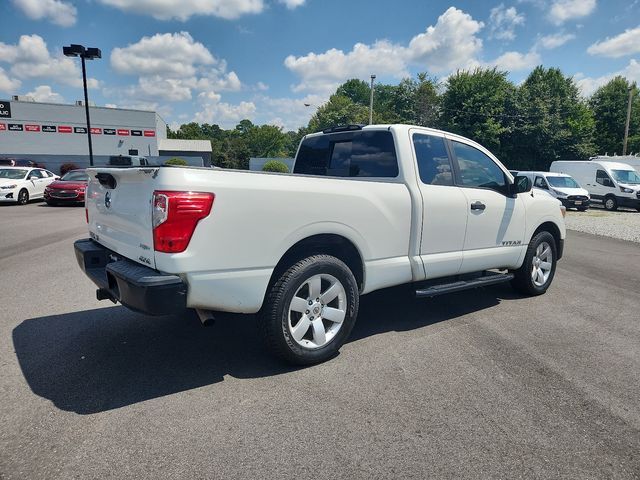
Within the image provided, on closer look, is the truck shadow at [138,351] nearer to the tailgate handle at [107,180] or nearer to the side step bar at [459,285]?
the side step bar at [459,285]

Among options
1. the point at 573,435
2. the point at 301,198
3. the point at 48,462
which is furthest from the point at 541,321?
the point at 48,462

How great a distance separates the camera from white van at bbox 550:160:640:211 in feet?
66.4

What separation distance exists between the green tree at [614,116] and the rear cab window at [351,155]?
4787cm

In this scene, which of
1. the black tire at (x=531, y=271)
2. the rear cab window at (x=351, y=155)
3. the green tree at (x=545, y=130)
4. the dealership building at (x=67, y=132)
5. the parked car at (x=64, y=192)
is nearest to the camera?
the rear cab window at (x=351, y=155)

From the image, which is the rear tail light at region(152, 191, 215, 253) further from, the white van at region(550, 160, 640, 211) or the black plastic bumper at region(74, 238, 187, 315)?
the white van at region(550, 160, 640, 211)

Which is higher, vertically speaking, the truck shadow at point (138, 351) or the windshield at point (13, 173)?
the windshield at point (13, 173)

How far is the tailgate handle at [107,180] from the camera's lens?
337cm

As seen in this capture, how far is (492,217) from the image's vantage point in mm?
4797

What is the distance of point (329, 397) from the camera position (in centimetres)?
299

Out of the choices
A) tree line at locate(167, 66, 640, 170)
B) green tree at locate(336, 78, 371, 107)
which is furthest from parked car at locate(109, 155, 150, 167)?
green tree at locate(336, 78, 371, 107)

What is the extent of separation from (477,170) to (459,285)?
138cm

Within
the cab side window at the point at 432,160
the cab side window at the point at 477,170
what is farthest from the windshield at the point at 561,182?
the cab side window at the point at 432,160

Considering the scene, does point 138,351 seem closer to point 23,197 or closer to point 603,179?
point 23,197

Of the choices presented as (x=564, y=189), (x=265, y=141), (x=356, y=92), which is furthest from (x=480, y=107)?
(x=356, y=92)
